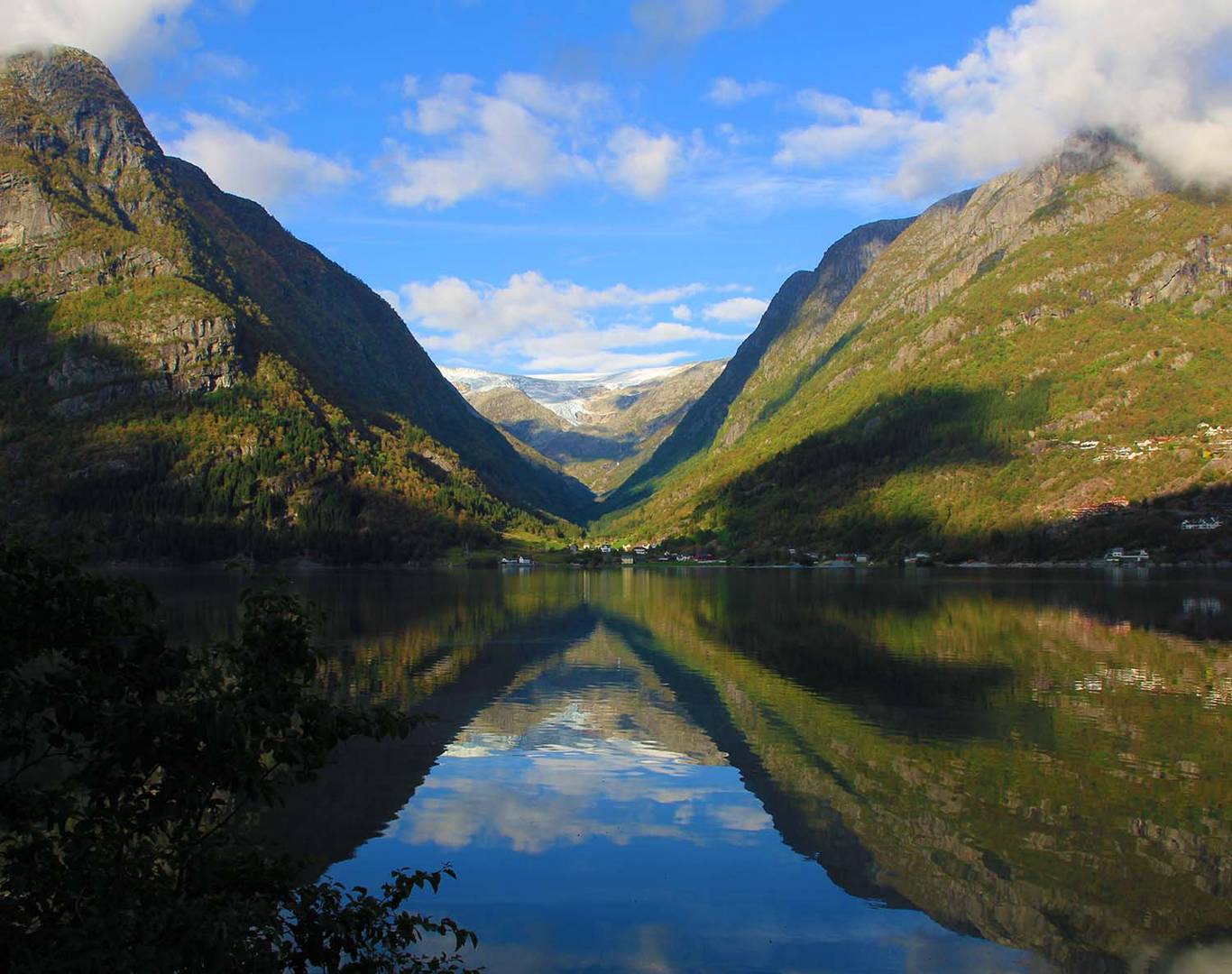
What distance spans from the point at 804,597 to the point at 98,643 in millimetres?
124159

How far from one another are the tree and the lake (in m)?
1.60

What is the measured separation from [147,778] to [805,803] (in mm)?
25953

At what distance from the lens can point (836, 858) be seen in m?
29.3

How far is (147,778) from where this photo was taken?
12.8 meters

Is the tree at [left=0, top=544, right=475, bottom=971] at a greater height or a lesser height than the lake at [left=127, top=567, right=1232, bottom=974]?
greater

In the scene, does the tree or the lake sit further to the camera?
the lake

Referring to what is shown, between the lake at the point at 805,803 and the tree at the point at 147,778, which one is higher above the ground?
the tree at the point at 147,778

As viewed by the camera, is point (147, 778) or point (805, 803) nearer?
point (147, 778)

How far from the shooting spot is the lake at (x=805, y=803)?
23969 millimetres

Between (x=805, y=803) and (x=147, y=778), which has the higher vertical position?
(x=147, y=778)

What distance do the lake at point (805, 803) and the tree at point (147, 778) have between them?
1602 millimetres

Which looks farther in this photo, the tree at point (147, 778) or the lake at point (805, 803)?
the lake at point (805, 803)

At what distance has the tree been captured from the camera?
454 inches

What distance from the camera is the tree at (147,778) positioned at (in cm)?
1153
